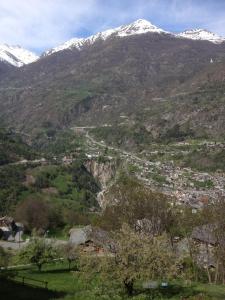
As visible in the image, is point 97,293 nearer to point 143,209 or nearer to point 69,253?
point 143,209

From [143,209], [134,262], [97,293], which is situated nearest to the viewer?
[134,262]

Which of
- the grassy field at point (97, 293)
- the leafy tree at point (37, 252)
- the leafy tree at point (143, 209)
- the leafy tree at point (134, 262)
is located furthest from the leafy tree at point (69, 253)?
the leafy tree at point (134, 262)

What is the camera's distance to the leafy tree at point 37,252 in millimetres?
62219

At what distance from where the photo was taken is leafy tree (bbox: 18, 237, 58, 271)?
62.2 m

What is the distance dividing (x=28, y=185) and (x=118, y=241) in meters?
141

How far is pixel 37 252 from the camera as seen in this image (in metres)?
62.6

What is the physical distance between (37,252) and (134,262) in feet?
102

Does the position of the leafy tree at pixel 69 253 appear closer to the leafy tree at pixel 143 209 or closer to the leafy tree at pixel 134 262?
the leafy tree at pixel 143 209

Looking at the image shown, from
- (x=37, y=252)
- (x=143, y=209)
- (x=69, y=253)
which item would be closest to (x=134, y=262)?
(x=143, y=209)

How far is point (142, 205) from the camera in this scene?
2354 inches

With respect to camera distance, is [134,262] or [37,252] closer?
[134,262]

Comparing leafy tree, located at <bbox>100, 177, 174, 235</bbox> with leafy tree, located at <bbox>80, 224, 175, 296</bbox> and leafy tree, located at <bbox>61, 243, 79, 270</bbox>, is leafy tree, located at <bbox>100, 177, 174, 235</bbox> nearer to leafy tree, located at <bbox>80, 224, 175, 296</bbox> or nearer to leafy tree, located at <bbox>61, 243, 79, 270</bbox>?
leafy tree, located at <bbox>61, 243, 79, 270</bbox>

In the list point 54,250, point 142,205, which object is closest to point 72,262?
point 54,250

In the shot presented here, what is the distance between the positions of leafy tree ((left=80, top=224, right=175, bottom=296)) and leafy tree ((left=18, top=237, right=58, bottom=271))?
94.3 feet
